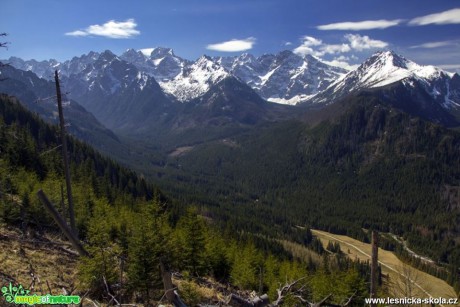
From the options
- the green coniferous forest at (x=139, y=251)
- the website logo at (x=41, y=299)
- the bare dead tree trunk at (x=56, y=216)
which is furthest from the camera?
the green coniferous forest at (x=139, y=251)

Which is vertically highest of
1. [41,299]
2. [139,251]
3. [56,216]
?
[56,216]

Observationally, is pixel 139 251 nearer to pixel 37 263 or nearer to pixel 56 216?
pixel 37 263

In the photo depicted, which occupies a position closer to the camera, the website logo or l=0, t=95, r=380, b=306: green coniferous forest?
the website logo

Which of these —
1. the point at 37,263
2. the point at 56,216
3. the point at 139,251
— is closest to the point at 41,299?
the point at 56,216

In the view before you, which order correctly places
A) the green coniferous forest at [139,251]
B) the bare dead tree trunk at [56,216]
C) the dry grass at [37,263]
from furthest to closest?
the green coniferous forest at [139,251], the dry grass at [37,263], the bare dead tree trunk at [56,216]

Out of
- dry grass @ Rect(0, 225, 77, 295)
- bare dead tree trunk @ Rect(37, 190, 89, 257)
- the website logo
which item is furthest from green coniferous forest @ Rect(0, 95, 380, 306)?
bare dead tree trunk @ Rect(37, 190, 89, 257)

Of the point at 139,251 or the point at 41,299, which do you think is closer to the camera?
the point at 41,299

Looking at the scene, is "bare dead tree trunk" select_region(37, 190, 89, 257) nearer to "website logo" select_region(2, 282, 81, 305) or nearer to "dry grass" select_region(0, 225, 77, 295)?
"dry grass" select_region(0, 225, 77, 295)

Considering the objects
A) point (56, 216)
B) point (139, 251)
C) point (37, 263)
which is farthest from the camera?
point (37, 263)

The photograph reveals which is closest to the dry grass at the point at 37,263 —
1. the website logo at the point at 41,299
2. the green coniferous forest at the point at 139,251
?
the green coniferous forest at the point at 139,251

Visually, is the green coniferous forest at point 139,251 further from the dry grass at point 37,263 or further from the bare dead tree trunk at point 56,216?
the bare dead tree trunk at point 56,216

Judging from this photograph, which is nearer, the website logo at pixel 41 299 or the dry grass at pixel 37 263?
the website logo at pixel 41 299

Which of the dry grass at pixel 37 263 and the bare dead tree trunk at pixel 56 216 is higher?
the bare dead tree trunk at pixel 56 216

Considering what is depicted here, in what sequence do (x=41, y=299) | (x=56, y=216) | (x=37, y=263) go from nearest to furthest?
(x=41, y=299) → (x=56, y=216) → (x=37, y=263)
